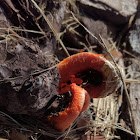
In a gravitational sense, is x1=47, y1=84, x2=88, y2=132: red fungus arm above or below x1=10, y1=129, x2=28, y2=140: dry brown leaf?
above

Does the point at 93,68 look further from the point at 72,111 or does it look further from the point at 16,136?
the point at 16,136

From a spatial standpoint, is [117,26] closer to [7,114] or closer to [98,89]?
[98,89]

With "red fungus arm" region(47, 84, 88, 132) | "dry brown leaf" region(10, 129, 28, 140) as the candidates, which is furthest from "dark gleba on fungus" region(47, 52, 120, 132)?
"dry brown leaf" region(10, 129, 28, 140)

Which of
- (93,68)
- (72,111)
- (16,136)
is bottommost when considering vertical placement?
(16,136)

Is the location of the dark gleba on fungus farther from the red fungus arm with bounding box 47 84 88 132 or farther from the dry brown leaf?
the dry brown leaf

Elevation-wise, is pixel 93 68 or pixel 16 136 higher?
pixel 93 68

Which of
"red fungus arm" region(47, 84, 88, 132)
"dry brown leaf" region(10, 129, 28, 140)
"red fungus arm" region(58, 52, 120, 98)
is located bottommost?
"dry brown leaf" region(10, 129, 28, 140)

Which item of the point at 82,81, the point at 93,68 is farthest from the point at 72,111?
the point at 93,68

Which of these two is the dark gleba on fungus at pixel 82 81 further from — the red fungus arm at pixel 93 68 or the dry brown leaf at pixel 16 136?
the dry brown leaf at pixel 16 136

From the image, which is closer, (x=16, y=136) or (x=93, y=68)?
(x=16, y=136)

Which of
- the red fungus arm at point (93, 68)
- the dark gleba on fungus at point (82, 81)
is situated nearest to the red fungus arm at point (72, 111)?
the dark gleba on fungus at point (82, 81)
